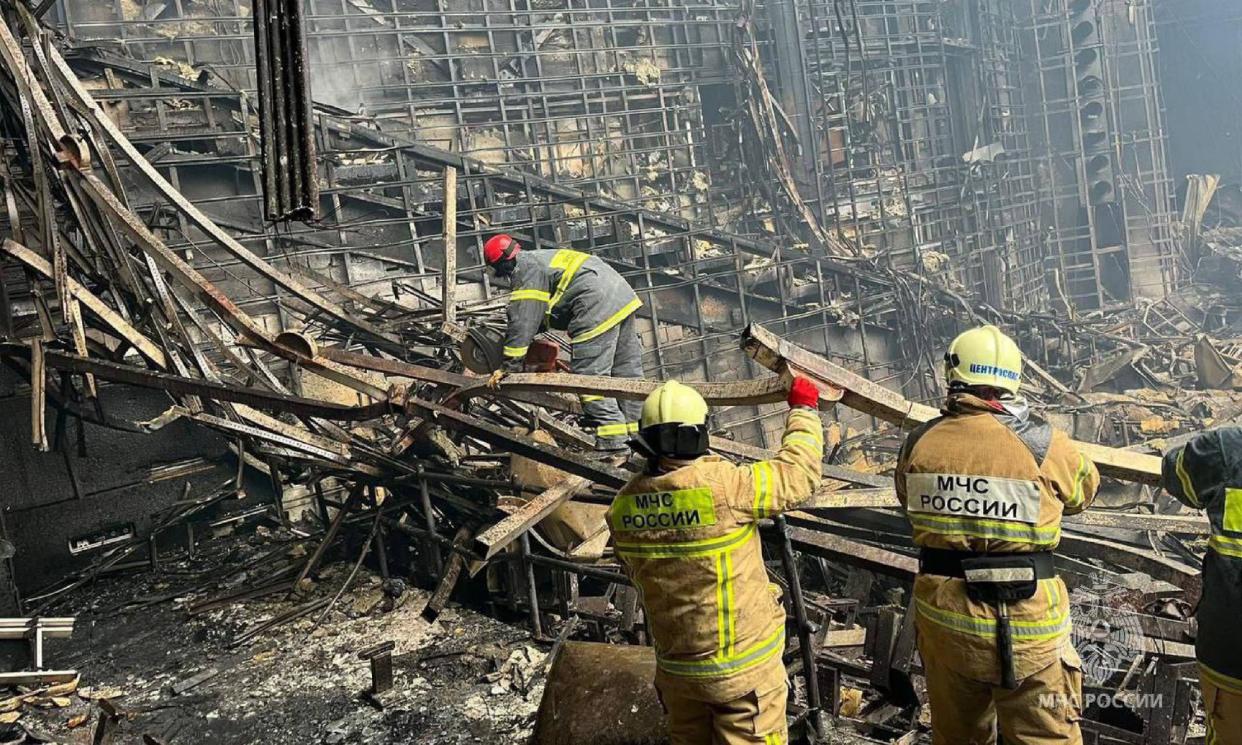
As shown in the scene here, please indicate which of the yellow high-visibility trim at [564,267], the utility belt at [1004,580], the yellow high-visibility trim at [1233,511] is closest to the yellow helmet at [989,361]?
the utility belt at [1004,580]

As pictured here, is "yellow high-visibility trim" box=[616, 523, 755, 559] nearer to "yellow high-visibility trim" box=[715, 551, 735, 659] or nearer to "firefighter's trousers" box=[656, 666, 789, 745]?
"yellow high-visibility trim" box=[715, 551, 735, 659]

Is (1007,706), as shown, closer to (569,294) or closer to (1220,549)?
(1220,549)

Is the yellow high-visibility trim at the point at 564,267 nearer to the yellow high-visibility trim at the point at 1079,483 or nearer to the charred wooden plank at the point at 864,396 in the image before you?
the charred wooden plank at the point at 864,396

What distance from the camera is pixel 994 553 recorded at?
2914 mm

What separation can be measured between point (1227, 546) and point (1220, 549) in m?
0.03

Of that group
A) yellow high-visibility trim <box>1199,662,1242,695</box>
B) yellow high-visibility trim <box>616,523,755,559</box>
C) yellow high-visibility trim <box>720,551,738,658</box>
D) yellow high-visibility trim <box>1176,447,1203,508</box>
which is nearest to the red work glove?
yellow high-visibility trim <box>616,523,755,559</box>

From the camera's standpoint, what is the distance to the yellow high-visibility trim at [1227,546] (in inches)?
112

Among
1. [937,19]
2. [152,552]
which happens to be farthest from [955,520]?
[937,19]

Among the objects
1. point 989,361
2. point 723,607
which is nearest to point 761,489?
point 723,607

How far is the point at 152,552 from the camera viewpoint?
709 cm

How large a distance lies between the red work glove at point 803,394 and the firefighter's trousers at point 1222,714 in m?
1.59

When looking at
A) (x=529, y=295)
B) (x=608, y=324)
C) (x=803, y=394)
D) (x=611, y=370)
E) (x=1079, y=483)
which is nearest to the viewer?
(x=1079, y=483)

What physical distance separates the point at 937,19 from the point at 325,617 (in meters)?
19.3

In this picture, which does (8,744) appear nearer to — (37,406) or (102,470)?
(37,406)
